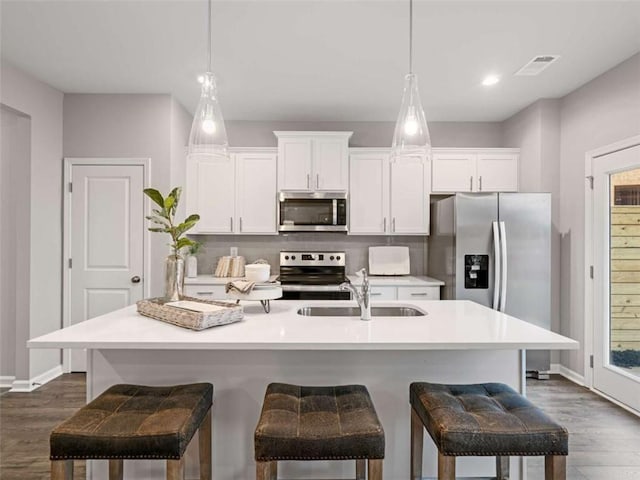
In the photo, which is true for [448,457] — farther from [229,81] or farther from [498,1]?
[229,81]

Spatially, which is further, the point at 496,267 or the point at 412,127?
the point at 496,267

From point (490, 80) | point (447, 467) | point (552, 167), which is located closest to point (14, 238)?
point (447, 467)

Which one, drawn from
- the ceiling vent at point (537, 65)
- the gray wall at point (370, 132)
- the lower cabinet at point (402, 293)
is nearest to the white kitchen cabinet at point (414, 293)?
the lower cabinet at point (402, 293)

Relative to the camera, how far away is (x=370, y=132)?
475cm

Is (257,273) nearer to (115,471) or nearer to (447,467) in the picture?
(115,471)

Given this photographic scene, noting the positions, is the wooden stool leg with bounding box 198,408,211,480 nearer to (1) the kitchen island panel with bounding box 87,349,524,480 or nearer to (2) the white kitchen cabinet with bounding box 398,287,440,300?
(1) the kitchen island panel with bounding box 87,349,524,480

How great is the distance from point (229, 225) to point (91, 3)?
2346mm

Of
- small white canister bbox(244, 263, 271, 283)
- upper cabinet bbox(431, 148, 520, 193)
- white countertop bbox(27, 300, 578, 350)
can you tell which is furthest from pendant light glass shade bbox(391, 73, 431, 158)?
upper cabinet bbox(431, 148, 520, 193)

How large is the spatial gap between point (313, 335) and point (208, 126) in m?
1.18

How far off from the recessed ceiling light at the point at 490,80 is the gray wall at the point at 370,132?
42.3 inches

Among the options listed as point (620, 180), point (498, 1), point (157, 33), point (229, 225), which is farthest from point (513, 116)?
point (157, 33)

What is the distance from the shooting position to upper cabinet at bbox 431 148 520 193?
4.45 m

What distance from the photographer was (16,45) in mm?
3041

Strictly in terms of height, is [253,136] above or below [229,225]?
above
